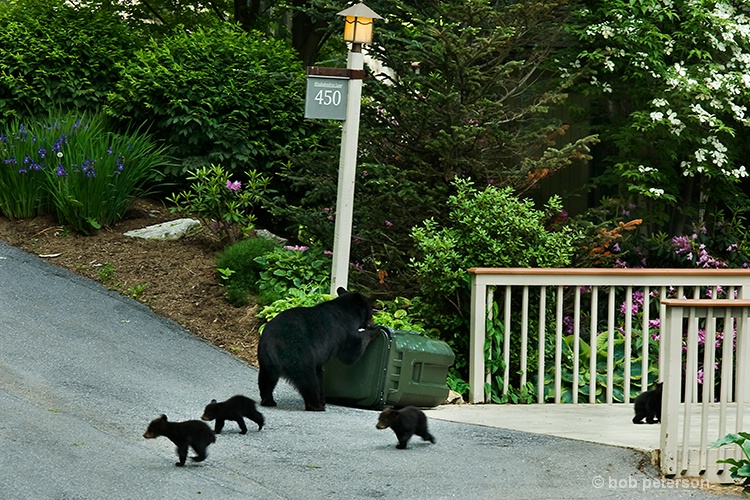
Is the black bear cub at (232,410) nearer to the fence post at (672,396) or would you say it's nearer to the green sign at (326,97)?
the fence post at (672,396)

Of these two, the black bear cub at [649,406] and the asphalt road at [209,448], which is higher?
the black bear cub at [649,406]

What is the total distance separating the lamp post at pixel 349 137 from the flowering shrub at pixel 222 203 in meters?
2.70

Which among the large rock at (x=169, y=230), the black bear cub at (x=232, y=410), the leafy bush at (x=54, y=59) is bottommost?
the black bear cub at (x=232, y=410)

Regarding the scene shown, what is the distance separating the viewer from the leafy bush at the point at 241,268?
11.1 meters

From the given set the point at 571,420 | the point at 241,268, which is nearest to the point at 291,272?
the point at 241,268

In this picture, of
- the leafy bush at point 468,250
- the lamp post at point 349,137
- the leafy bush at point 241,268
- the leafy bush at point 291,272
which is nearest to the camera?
the lamp post at point 349,137

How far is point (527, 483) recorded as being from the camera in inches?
256

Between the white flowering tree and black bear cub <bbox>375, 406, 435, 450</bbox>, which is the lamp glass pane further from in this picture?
black bear cub <bbox>375, 406, 435, 450</bbox>

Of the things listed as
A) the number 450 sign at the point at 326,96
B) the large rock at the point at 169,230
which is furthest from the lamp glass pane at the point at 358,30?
the large rock at the point at 169,230

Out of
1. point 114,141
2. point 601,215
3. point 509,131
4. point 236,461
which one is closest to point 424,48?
point 509,131

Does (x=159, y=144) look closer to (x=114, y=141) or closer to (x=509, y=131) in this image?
(x=114, y=141)

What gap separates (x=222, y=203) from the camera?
12.3m

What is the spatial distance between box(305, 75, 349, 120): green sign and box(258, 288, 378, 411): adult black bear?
164cm

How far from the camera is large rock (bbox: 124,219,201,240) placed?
496 inches
